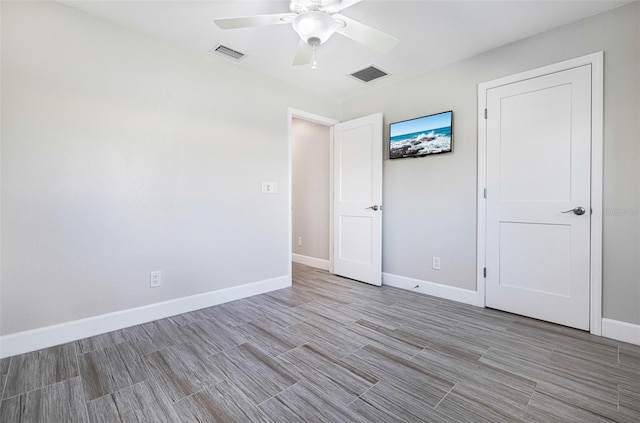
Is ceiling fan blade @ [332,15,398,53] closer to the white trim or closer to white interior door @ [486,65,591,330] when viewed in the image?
white interior door @ [486,65,591,330]

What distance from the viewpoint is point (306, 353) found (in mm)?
1984

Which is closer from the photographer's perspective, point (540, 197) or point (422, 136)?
point (540, 197)

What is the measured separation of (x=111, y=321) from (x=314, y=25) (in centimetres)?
266

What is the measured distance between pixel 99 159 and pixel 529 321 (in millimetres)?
3839

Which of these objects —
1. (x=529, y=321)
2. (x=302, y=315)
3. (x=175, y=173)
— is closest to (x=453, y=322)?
(x=529, y=321)

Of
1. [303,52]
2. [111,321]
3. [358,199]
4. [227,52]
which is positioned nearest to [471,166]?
[358,199]

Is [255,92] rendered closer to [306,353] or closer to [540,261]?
[306,353]

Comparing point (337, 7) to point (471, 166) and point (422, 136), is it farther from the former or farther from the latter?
point (471, 166)

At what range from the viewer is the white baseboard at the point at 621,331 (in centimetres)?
209

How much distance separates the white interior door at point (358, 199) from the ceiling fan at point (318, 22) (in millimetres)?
1699

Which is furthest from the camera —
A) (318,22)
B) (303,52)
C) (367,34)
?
(303,52)

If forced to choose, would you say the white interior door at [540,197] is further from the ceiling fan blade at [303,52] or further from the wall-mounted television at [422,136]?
the ceiling fan blade at [303,52]

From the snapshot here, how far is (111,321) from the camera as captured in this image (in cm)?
231

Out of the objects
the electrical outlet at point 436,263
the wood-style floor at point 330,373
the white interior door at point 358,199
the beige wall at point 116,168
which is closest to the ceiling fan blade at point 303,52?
the beige wall at point 116,168
